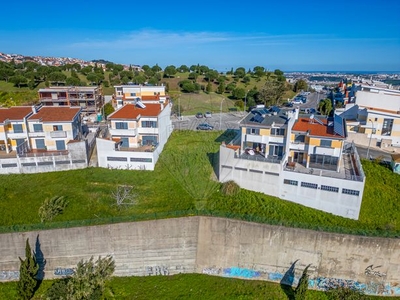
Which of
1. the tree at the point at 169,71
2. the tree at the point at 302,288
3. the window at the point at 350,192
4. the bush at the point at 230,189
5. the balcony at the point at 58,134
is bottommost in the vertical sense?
the tree at the point at 302,288

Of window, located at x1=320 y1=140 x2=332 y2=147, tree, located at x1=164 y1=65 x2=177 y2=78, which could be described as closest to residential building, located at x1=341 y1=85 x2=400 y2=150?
window, located at x1=320 y1=140 x2=332 y2=147

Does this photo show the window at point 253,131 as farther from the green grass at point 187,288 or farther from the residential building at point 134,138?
the green grass at point 187,288

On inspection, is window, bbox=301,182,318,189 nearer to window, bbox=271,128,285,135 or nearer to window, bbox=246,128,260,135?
window, bbox=271,128,285,135

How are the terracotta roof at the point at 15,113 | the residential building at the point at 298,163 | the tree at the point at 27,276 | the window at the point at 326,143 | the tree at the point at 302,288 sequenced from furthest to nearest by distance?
the terracotta roof at the point at 15,113 → the window at the point at 326,143 → the residential building at the point at 298,163 → the tree at the point at 302,288 → the tree at the point at 27,276

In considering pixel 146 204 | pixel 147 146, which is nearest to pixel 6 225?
pixel 146 204

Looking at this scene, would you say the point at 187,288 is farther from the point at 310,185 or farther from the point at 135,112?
the point at 135,112

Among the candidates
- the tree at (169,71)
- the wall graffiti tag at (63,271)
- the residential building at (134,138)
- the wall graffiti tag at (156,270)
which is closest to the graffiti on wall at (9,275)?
the wall graffiti tag at (63,271)
